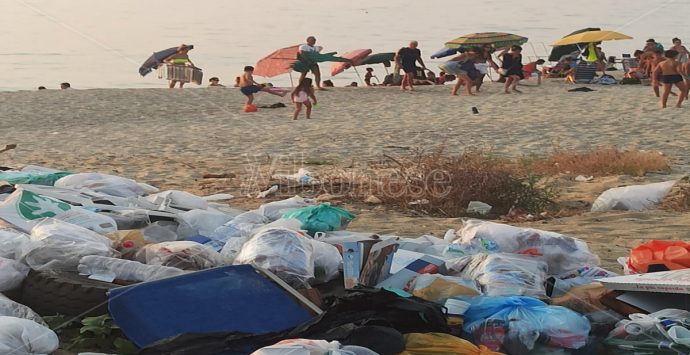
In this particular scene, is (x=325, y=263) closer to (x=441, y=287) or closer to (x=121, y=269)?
(x=441, y=287)

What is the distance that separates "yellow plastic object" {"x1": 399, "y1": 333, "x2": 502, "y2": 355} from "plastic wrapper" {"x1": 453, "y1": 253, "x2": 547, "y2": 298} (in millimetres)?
716

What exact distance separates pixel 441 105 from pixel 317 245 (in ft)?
41.8

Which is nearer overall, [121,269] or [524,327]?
[524,327]

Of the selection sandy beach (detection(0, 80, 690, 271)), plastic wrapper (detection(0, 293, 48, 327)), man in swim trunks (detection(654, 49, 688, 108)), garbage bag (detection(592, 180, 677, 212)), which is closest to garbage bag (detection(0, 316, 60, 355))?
plastic wrapper (detection(0, 293, 48, 327))

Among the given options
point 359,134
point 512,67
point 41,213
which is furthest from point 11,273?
point 512,67

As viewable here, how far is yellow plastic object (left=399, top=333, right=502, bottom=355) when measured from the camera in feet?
11.1

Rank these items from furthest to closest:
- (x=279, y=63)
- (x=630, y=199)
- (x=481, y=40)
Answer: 1. (x=481, y=40)
2. (x=279, y=63)
3. (x=630, y=199)

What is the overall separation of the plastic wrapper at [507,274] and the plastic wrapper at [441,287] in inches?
2.8

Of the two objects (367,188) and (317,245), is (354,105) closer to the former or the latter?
(367,188)

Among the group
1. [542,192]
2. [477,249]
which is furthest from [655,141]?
[477,249]

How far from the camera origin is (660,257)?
173 inches

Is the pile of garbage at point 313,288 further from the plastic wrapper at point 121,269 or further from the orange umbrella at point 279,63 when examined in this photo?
the orange umbrella at point 279,63

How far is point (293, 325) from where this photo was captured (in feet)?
12.2

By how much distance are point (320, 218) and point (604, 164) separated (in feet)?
13.9
